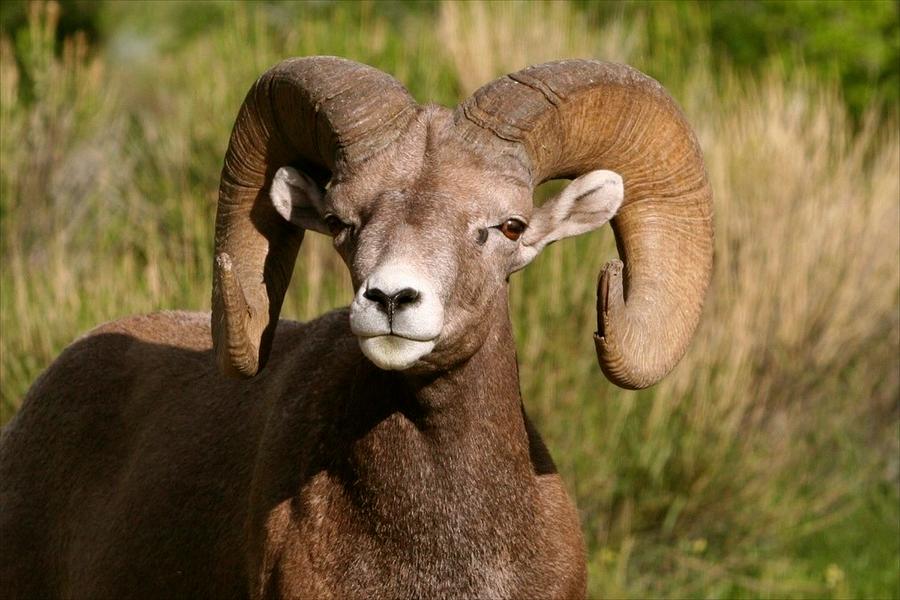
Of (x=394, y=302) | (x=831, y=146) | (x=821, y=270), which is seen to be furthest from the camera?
(x=831, y=146)

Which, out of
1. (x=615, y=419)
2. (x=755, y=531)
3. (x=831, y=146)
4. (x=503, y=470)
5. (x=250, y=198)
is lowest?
(x=755, y=531)

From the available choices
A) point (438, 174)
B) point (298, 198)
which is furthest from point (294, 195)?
point (438, 174)

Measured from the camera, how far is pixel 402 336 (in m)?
5.78

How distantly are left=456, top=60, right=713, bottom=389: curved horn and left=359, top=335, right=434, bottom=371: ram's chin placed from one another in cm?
85

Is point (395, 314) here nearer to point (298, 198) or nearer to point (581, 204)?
Result: point (298, 198)

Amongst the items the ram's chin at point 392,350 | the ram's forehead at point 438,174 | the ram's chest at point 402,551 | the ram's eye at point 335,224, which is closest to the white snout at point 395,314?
the ram's chin at point 392,350

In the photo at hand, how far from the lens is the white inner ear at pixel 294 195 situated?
700 cm

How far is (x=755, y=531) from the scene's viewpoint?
12445 millimetres

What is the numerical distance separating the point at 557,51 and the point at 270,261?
7321 millimetres

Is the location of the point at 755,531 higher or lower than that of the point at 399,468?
lower

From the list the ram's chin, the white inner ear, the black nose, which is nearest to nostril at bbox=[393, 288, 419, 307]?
the black nose

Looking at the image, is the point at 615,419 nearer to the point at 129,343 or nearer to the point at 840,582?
the point at 840,582

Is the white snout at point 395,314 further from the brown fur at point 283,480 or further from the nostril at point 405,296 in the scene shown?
the brown fur at point 283,480

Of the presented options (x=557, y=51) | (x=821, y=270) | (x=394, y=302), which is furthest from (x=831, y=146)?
(x=394, y=302)
